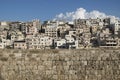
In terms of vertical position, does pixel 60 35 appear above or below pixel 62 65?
above

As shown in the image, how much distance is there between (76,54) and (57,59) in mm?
634

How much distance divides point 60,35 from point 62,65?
102974mm

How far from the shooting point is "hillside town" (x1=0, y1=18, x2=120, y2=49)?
89188 millimetres

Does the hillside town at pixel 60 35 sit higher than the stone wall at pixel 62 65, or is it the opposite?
the hillside town at pixel 60 35

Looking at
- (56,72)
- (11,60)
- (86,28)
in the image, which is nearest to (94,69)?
(56,72)

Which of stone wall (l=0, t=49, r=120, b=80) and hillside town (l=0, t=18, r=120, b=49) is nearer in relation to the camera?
stone wall (l=0, t=49, r=120, b=80)

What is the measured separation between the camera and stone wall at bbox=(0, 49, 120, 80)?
396 inches

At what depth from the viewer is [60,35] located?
4454 inches

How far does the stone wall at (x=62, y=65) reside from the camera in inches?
396

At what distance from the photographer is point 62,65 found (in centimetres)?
1018

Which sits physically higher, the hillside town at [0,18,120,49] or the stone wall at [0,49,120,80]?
the hillside town at [0,18,120,49]

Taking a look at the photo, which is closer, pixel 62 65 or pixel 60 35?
Result: pixel 62 65

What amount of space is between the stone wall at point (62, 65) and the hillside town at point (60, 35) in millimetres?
66721

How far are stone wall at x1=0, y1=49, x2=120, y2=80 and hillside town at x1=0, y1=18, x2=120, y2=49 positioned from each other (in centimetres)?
6672
